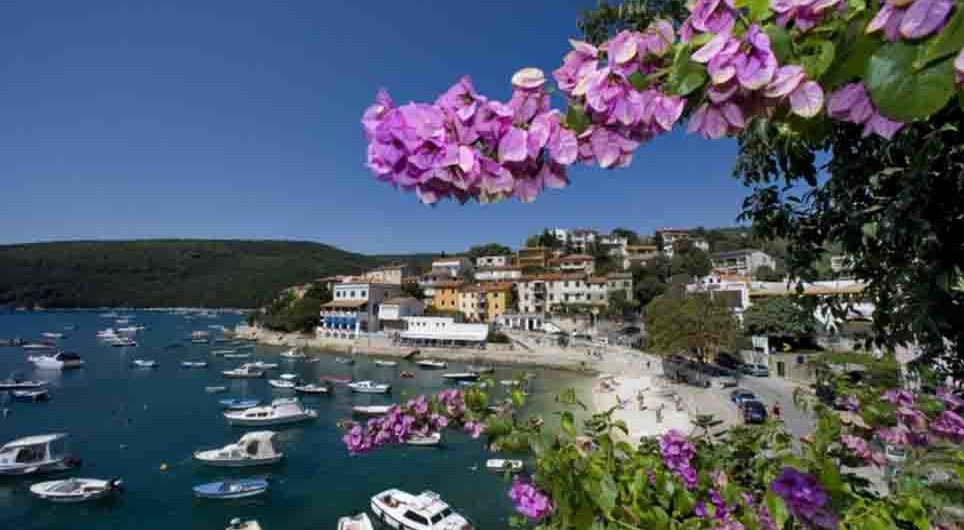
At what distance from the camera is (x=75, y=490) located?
55.0 feet

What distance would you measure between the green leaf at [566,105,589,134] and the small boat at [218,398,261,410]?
32.0 metres

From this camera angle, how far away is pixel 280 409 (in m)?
25.9

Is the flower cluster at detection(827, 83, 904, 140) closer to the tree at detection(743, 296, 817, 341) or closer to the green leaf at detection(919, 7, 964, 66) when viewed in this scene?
the green leaf at detection(919, 7, 964, 66)

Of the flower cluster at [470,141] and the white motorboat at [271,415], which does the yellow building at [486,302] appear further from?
the flower cluster at [470,141]

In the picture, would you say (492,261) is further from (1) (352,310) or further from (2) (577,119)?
(2) (577,119)

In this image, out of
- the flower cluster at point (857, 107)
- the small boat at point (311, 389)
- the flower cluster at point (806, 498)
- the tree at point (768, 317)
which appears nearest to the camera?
the flower cluster at point (857, 107)

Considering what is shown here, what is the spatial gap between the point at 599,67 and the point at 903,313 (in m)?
2.49

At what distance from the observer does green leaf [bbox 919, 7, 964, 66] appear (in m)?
0.53

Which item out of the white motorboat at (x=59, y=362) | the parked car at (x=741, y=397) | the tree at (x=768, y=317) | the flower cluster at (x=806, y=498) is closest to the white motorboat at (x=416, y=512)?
the flower cluster at (x=806, y=498)

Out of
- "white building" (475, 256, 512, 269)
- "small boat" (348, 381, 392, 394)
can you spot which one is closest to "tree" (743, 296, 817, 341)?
"small boat" (348, 381, 392, 394)

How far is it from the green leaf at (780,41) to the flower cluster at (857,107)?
9 cm

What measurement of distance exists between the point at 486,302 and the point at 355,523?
46231 millimetres

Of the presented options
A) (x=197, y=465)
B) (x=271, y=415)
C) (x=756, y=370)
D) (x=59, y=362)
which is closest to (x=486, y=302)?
(x=756, y=370)

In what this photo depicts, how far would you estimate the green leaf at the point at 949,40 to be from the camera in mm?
526
